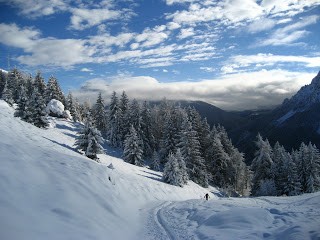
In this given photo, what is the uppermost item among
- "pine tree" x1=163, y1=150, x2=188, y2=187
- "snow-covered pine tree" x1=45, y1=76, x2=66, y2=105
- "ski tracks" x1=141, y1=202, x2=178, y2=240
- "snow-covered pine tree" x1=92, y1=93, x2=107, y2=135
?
"snow-covered pine tree" x1=45, y1=76, x2=66, y2=105

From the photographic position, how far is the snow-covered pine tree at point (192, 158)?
55438 mm

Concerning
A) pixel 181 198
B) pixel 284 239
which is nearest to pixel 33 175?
pixel 284 239

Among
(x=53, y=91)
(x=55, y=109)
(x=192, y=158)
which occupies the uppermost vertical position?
(x=53, y=91)

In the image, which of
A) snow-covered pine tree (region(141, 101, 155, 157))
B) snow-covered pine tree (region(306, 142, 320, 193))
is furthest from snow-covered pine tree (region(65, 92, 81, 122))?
snow-covered pine tree (region(306, 142, 320, 193))

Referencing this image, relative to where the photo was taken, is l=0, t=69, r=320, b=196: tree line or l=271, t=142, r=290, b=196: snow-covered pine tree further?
l=271, t=142, r=290, b=196: snow-covered pine tree

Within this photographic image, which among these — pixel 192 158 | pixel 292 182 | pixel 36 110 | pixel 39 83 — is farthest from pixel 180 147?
pixel 39 83

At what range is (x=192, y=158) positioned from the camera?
184 ft

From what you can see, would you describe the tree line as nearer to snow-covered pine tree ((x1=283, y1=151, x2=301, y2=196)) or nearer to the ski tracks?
snow-covered pine tree ((x1=283, y1=151, x2=301, y2=196))

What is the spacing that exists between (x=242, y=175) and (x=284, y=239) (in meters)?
56.5

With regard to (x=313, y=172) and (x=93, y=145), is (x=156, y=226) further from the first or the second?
(x=313, y=172)

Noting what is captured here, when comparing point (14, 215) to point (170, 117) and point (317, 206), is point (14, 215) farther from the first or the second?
point (170, 117)

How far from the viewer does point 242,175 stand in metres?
69.9

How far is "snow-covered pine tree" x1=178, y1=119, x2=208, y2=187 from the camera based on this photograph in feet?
182

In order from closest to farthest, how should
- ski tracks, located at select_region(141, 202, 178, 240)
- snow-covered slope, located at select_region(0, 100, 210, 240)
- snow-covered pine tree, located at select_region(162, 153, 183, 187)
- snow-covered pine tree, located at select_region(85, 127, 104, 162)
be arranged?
snow-covered slope, located at select_region(0, 100, 210, 240)
ski tracks, located at select_region(141, 202, 178, 240)
snow-covered pine tree, located at select_region(85, 127, 104, 162)
snow-covered pine tree, located at select_region(162, 153, 183, 187)
